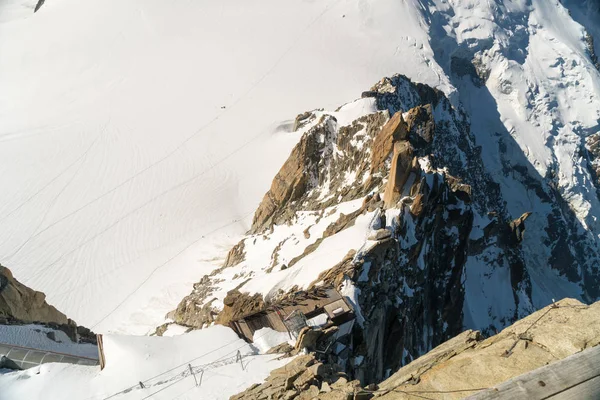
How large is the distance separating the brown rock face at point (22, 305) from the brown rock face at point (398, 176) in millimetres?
11940

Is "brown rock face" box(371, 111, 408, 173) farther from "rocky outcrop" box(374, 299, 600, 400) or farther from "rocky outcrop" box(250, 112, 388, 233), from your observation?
"rocky outcrop" box(374, 299, 600, 400)

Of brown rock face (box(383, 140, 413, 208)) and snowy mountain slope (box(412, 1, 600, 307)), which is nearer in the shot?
brown rock face (box(383, 140, 413, 208))

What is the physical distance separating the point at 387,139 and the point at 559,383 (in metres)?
19.0

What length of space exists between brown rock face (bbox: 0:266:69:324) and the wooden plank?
12.2m

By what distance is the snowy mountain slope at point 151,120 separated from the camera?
86.7 ft

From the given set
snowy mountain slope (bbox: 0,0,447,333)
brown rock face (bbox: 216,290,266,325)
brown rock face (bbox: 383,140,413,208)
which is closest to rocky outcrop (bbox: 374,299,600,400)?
brown rock face (bbox: 216,290,266,325)

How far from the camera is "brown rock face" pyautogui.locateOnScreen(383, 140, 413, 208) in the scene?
18031 millimetres

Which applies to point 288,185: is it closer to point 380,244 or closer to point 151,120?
point 380,244

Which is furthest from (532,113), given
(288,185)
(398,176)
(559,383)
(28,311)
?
(559,383)

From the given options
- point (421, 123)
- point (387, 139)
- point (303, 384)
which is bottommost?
point (421, 123)

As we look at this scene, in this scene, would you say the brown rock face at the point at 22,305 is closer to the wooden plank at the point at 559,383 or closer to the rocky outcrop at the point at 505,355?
the rocky outcrop at the point at 505,355

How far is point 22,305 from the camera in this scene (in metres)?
12.5

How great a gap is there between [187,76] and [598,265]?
2086 inches

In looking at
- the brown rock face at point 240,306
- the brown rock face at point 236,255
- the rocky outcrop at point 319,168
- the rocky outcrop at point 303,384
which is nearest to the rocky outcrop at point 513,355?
the rocky outcrop at point 303,384
